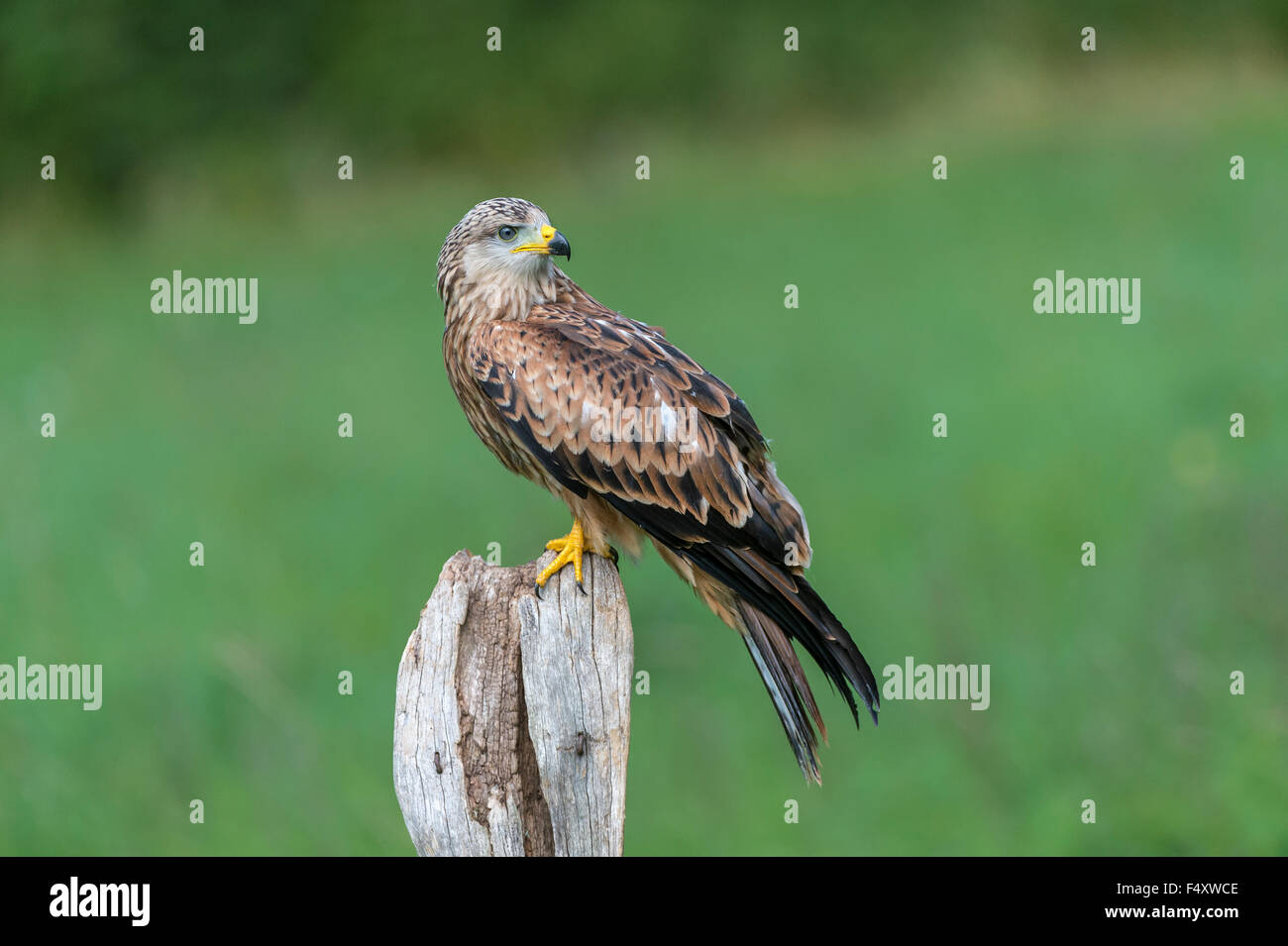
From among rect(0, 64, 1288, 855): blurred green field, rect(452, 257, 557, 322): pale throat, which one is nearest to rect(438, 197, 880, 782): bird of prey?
rect(452, 257, 557, 322): pale throat

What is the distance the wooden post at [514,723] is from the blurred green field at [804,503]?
3735 millimetres

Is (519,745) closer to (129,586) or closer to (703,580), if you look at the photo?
(703,580)

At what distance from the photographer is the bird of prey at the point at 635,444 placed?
453 cm

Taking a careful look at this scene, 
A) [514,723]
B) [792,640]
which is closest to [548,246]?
[792,640]

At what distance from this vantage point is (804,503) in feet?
34.0

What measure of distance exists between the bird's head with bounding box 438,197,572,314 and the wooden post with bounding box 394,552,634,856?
132 cm

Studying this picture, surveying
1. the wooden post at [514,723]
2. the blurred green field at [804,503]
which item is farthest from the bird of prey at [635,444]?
the blurred green field at [804,503]

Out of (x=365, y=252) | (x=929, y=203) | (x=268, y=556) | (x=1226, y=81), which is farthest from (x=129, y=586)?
(x=1226, y=81)

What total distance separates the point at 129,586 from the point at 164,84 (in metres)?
14.1

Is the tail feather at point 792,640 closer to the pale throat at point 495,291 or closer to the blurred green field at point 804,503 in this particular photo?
the pale throat at point 495,291

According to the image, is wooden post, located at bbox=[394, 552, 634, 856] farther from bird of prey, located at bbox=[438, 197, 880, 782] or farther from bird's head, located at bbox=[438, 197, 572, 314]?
bird's head, located at bbox=[438, 197, 572, 314]

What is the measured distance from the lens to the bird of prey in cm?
453

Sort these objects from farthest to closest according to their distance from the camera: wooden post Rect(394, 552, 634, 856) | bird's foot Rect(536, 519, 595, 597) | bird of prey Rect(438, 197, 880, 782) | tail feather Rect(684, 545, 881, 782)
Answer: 1. bird of prey Rect(438, 197, 880, 782)
2. tail feather Rect(684, 545, 881, 782)
3. bird's foot Rect(536, 519, 595, 597)
4. wooden post Rect(394, 552, 634, 856)

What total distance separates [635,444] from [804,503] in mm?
5744
